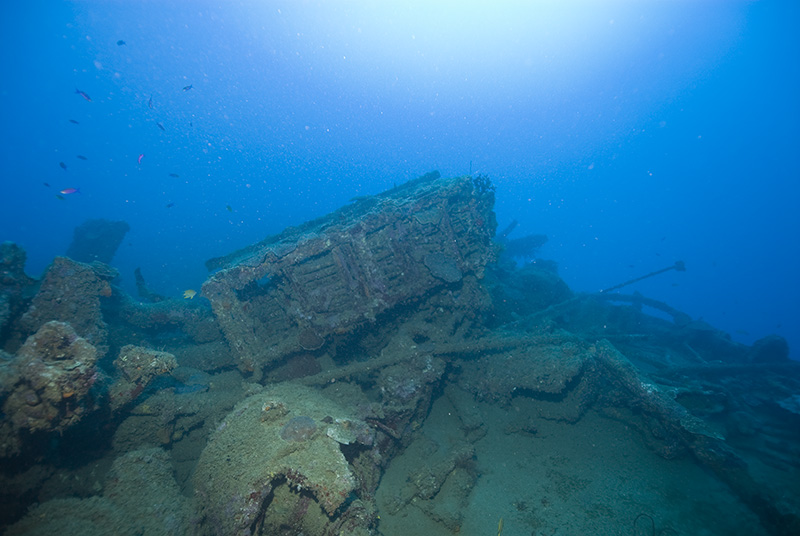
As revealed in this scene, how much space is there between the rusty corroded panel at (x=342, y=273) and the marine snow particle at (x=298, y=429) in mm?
2543

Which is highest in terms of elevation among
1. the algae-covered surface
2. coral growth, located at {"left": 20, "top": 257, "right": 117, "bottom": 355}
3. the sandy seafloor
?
coral growth, located at {"left": 20, "top": 257, "right": 117, "bottom": 355}

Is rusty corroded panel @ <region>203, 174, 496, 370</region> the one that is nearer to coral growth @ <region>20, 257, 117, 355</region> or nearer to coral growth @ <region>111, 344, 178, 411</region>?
coral growth @ <region>111, 344, 178, 411</region>

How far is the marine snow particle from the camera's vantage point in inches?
168

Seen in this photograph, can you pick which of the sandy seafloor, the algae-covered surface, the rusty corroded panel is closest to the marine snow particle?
the algae-covered surface

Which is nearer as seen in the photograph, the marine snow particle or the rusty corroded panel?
the marine snow particle

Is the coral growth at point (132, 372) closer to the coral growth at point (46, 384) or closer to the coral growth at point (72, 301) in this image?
the coral growth at point (46, 384)

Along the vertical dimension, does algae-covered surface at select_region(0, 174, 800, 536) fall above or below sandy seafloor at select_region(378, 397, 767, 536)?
above

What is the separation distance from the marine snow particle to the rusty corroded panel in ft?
8.34

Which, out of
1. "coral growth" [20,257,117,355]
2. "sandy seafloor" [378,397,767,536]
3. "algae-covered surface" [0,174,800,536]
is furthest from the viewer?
"coral growth" [20,257,117,355]

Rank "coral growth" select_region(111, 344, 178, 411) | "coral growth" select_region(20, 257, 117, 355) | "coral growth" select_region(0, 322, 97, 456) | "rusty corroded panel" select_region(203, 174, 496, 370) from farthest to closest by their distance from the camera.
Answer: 1. "rusty corroded panel" select_region(203, 174, 496, 370)
2. "coral growth" select_region(20, 257, 117, 355)
3. "coral growth" select_region(111, 344, 178, 411)
4. "coral growth" select_region(0, 322, 97, 456)

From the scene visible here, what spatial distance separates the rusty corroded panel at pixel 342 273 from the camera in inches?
271

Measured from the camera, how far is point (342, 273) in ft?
24.8

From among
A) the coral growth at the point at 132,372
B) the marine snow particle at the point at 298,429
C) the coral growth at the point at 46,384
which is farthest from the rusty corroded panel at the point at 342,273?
the coral growth at the point at 46,384

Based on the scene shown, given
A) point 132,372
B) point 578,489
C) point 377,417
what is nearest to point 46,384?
point 132,372
